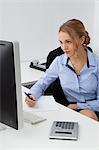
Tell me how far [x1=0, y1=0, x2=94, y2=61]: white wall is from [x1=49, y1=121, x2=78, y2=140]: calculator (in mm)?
1603

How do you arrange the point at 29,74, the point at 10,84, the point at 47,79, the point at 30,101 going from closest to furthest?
the point at 10,84, the point at 30,101, the point at 47,79, the point at 29,74

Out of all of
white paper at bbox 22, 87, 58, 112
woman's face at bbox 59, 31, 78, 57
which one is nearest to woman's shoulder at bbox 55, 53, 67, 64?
woman's face at bbox 59, 31, 78, 57

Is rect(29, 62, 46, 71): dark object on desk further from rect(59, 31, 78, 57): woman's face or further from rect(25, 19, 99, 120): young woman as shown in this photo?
rect(59, 31, 78, 57): woman's face

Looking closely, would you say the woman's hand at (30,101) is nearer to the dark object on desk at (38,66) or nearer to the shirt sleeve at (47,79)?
the shirt sleeve at (47,79)

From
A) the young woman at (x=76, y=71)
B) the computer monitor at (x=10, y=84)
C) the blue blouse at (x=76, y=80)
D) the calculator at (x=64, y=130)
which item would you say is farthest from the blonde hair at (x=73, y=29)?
the computer monitor at (x=10, y=84)

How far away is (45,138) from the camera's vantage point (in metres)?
1.46

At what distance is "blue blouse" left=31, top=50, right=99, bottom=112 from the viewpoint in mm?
2201

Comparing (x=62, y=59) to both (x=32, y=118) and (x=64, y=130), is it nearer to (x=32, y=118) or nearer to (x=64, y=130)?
(x=32, y=118)

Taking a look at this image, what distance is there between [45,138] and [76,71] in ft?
2.83

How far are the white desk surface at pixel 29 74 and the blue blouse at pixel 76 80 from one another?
0.34 metres

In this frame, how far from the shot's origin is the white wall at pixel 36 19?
2.97 m

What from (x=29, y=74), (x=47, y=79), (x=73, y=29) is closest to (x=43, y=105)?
(x=47, y=79)

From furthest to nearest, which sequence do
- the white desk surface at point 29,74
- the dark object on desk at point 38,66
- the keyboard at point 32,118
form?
the dark object on desk at point 38,66 → the white desk surface at point 29,74 → the keyboard at point 32,118

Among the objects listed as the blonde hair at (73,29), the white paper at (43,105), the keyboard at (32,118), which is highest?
the blonde hair at (73,29)
